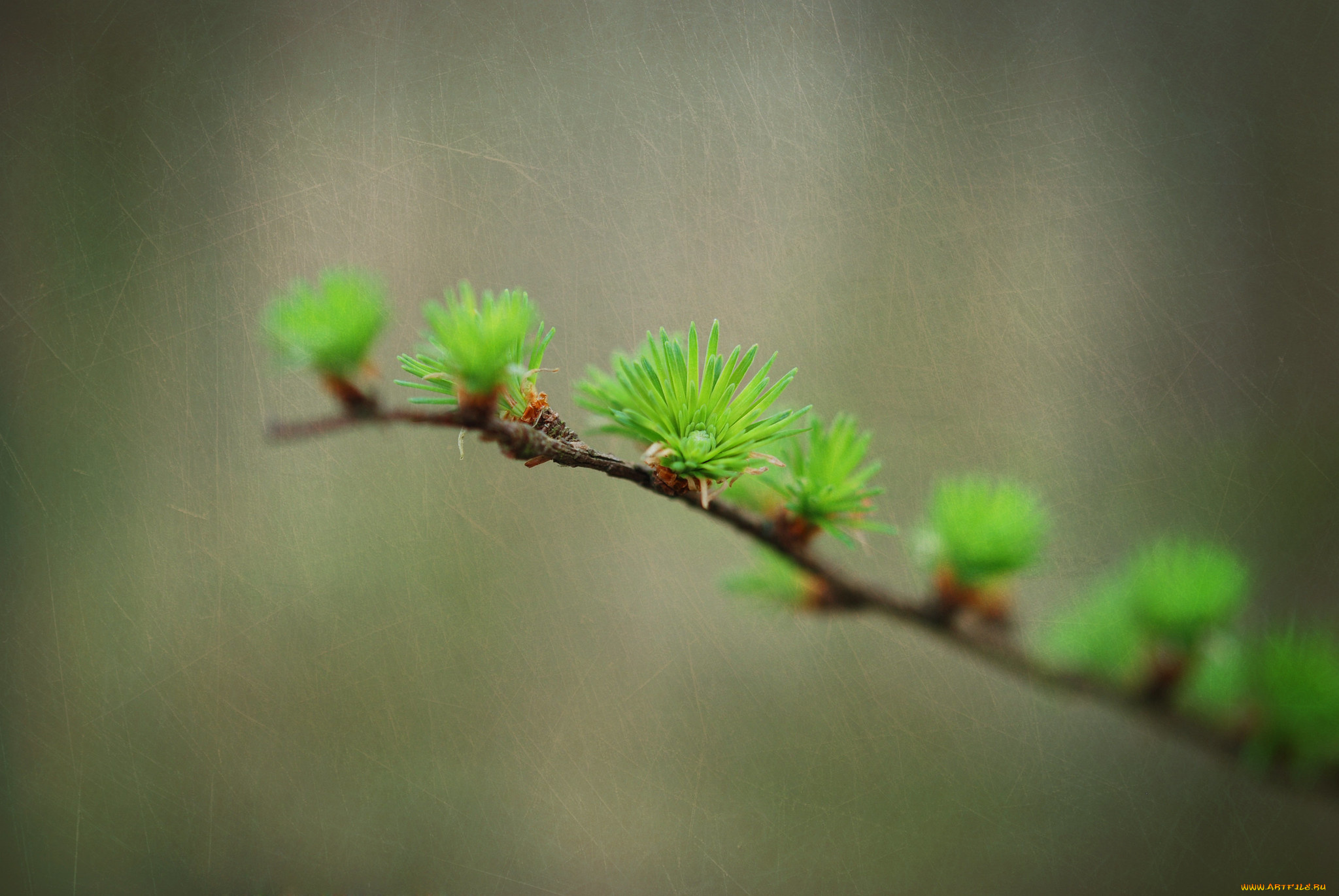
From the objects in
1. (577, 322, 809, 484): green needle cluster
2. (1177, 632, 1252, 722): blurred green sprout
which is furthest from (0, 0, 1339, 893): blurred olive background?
(577, 322, 809, 484): green needle cluster

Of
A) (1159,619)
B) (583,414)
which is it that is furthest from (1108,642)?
(583,414)

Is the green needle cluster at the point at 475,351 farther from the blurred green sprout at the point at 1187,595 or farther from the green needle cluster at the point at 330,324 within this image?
the blurred green sprout at the point at 1187,595

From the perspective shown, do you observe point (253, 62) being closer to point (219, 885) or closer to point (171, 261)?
point (171, 261)

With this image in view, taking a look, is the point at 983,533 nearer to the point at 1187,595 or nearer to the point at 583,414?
the point at 1187,595

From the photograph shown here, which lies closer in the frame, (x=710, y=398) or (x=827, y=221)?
(x=710, y=398)

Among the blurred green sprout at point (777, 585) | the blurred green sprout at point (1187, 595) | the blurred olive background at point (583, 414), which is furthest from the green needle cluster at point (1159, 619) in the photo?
the blurred olive background at point (583, 414)

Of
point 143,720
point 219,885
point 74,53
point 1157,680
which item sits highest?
point 74,53

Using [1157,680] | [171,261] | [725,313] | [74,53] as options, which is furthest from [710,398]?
[74,53]
